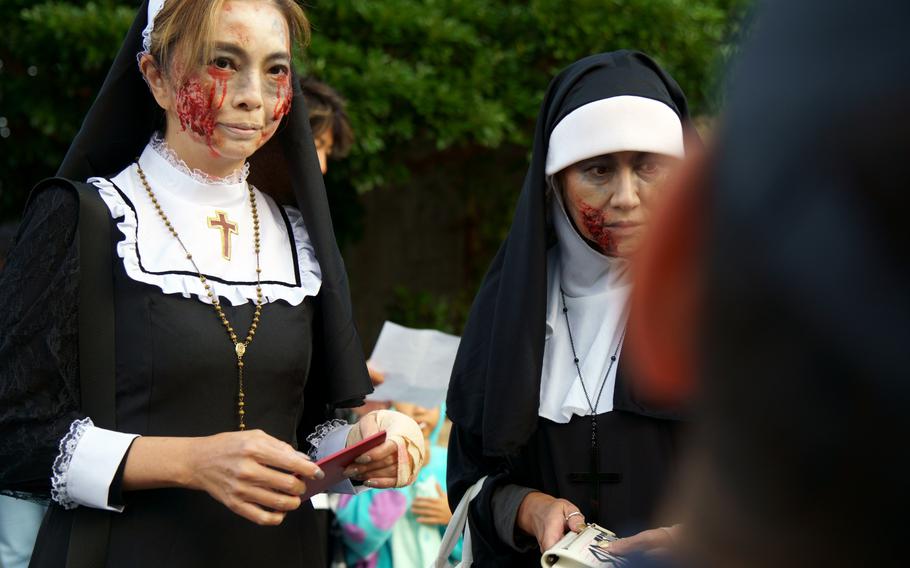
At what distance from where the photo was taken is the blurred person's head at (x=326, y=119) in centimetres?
486

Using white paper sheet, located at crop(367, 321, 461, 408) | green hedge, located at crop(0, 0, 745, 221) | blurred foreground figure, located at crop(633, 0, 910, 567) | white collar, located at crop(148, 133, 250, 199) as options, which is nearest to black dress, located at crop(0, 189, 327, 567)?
white collar, located at crop(148, 133, 250, 199)

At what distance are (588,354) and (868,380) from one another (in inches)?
89.9

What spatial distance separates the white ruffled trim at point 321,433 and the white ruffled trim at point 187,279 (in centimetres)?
33

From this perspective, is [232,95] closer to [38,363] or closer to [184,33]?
[184,33]

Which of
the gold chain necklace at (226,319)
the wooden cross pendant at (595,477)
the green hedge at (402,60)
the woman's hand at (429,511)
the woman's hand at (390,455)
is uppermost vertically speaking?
the green hedge at (402,60)

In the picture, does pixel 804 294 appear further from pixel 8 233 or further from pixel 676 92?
pixel 8 233

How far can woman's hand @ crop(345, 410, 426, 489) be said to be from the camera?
240cm

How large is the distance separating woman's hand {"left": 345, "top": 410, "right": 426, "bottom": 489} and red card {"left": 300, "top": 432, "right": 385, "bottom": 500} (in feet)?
0.17

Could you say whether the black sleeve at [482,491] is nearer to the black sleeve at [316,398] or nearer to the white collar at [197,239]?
the black sleeve at [316,398]

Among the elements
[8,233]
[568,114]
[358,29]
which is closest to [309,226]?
[568,114]

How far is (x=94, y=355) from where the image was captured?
2.27 metres

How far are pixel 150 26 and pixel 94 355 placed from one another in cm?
80

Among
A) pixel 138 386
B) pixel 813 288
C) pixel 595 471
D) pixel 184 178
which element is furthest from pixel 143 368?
pixel 813 288

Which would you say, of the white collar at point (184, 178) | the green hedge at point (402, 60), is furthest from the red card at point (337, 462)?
the green hedge at point (402, 60)
